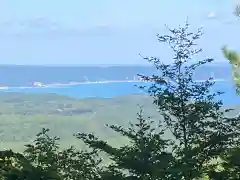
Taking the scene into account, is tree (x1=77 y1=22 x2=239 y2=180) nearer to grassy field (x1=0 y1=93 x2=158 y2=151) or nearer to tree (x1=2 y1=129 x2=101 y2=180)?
tree (x1=2 y1=129 x2=101 y2=180)

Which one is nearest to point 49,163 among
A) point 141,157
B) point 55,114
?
point 141,157

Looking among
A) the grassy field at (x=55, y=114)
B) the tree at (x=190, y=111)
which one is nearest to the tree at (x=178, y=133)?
the tree at (x=190, y=111)

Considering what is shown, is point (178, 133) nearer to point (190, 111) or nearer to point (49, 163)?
point (190, 111)

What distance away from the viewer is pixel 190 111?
259 inches

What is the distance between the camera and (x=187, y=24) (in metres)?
7.32

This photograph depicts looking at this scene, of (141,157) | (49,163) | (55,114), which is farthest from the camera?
(55,114)

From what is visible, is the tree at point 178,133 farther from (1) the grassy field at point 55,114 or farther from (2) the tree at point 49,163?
(1) the grassy field at point 55,114

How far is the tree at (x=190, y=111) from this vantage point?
20.7 ft

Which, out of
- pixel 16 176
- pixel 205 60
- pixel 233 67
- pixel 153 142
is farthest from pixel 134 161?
pixel 233 67

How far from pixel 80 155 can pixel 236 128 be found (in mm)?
2163

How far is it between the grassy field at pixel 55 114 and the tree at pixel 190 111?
275ft

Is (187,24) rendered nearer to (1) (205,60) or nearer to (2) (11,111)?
(1) (205,60)

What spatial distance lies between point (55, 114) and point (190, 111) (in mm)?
128069

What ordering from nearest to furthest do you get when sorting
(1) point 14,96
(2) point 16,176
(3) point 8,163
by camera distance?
1. (2) point 16,176
2. (3) point 8,163
3. (1) point 14,96
